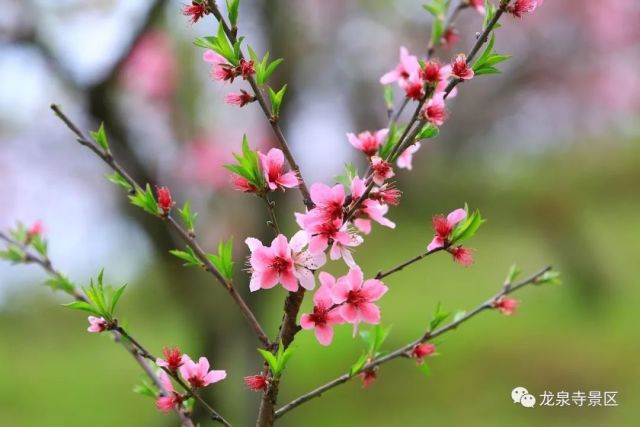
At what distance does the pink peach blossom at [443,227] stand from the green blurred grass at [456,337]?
6.85 ft

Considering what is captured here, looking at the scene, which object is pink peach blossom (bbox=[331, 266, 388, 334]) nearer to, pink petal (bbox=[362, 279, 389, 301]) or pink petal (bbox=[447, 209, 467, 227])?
pink petal (bbox=[362, 279, 389, 301])

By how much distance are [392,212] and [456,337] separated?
2.34m

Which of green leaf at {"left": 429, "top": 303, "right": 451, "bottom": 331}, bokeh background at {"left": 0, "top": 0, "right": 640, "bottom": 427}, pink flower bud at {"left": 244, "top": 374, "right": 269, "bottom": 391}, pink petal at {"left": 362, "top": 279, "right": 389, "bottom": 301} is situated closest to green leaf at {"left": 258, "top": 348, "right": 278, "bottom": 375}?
pink flower bud at {"left": 244, "top": 374, "right": 269, "bottom": 391}

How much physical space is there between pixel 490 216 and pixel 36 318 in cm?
414

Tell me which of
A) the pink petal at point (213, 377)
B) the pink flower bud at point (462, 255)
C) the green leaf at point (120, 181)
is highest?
the green leaf at point (120, 181)

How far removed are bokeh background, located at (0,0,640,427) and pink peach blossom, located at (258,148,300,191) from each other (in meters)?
1.86

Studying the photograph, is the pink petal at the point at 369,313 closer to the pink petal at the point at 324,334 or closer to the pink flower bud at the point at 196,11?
the pink petal at the point at 324,334

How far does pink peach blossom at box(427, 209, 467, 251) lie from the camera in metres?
0.81

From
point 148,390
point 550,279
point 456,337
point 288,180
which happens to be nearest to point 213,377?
point 148,390

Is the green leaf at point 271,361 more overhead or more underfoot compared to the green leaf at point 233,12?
more underfoot

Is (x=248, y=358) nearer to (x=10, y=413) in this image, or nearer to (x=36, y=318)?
(x=10, y=413)

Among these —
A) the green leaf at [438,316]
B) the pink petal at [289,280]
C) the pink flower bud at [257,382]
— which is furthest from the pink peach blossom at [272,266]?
the green leaf at [438,316]

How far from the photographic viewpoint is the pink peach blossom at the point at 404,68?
2.80 ft

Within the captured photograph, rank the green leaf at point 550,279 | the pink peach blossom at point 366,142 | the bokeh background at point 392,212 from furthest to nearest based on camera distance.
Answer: the bokeh background at point 392,212 → the green leaf at point 550,279 → the pink peach blossom at point 366,142
